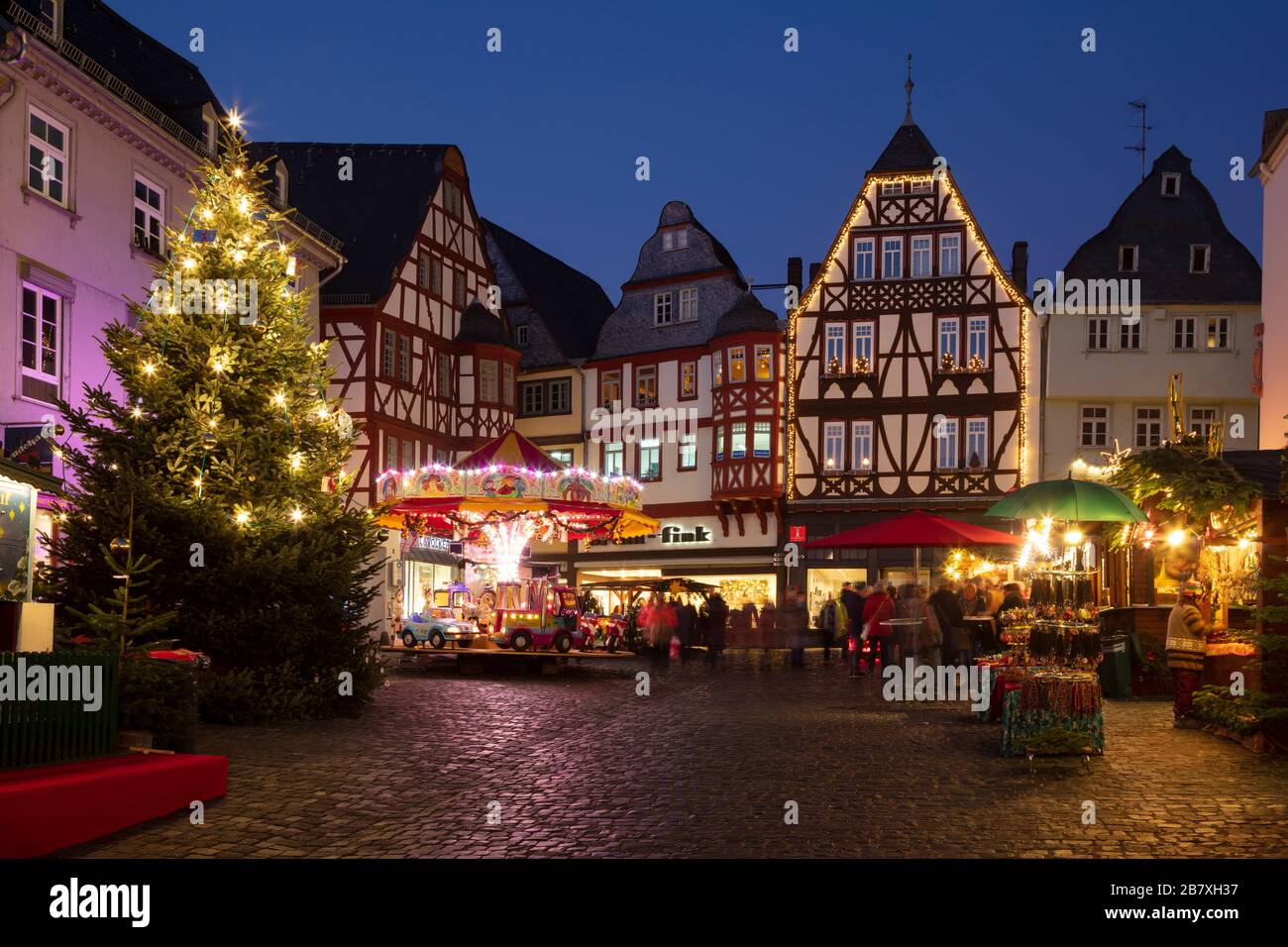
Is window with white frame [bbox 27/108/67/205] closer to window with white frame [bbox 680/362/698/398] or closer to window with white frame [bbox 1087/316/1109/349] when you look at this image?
window with white frame [bbox 680/362/698/398]

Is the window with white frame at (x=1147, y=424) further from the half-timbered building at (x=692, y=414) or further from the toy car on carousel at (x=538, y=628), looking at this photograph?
the toy car on carousel at (x=538, y=628)

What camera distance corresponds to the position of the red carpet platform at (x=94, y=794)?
25.4 feet

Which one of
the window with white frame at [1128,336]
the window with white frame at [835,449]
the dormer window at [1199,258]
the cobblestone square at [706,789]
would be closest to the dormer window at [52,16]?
the cobblestone square at [706,789]

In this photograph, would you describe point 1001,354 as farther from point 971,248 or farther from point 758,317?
point 758,317

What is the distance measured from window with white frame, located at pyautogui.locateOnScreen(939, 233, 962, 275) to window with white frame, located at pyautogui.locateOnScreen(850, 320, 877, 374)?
2710 millimetres

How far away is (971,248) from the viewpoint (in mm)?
40781

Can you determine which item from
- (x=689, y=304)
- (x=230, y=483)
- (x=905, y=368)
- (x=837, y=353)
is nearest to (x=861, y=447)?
(x=905, y=368)

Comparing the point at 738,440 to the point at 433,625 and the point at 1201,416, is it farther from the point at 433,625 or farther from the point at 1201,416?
the point at 433,625

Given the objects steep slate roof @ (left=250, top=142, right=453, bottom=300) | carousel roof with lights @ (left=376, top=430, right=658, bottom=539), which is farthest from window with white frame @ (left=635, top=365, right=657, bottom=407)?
carousel roof with lights @ (left=376, top=430, right=658, bottom=539)

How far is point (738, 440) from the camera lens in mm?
42875

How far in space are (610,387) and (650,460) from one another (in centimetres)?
313

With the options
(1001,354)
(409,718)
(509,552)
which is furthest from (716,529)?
(409,718)

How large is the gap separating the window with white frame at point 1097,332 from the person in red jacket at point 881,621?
1978 cm

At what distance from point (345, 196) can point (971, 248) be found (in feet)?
65.6
